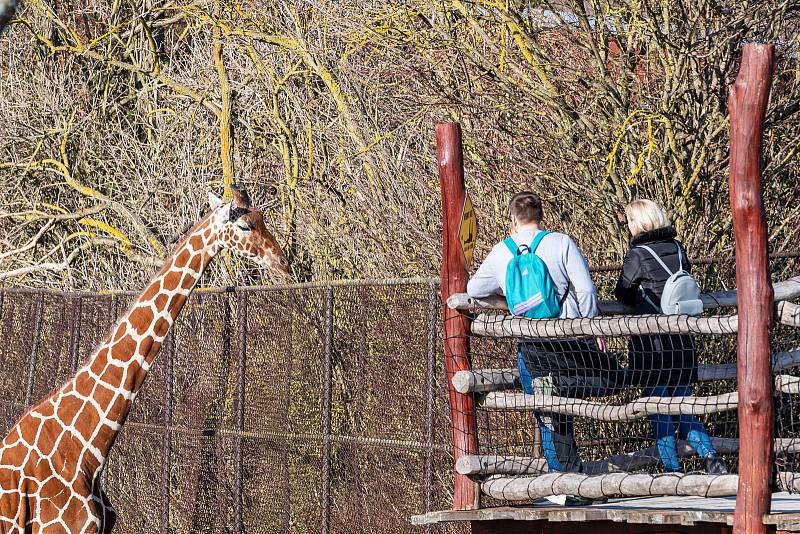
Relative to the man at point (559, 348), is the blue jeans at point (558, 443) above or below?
below

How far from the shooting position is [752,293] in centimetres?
511

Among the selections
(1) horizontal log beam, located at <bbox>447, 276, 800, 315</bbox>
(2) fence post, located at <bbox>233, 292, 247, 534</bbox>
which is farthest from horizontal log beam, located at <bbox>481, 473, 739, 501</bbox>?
(2) fence post, located at <bbox>233, 292, 247, 534</bbox>

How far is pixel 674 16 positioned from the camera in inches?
332

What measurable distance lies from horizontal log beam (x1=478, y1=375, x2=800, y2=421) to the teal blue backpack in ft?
1.55

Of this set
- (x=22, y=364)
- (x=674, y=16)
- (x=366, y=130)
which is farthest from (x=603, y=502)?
(x=22, y=364)

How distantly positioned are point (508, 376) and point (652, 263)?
98 cm

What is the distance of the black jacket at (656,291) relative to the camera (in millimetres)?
6355

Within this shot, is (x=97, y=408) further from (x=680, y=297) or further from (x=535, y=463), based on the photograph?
(x=680, y=297)

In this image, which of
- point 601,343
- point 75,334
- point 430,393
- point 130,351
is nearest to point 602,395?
point 601,343

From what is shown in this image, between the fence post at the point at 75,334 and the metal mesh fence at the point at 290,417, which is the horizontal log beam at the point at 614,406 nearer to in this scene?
the metal mesh fence at the point at 290,417

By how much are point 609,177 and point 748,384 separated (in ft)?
13.1

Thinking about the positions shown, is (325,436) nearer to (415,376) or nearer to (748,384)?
(415,376)

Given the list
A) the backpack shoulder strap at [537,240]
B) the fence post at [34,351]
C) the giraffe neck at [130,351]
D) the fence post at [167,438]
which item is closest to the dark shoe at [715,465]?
the backpack shoulder strap at [537,240]

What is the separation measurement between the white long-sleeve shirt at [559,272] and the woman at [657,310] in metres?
0.28
